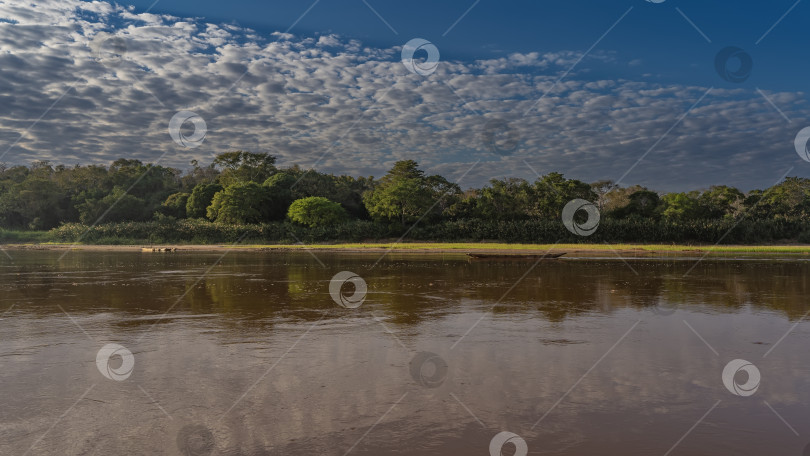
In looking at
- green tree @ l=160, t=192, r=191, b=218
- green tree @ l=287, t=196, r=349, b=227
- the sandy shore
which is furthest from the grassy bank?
green tree @ l=160, t=192, r=191, b=218

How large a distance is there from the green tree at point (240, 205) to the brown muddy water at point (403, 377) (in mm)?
53799

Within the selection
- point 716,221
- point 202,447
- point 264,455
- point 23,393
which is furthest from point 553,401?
point 716,221

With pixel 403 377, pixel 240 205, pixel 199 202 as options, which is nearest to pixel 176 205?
pixel 199 202

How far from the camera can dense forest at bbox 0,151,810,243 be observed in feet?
190

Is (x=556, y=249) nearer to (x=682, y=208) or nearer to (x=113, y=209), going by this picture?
(x=682, y=208)

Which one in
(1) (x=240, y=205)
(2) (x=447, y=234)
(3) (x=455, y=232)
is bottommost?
(1) (x=240, y=205)

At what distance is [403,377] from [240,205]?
210 feet

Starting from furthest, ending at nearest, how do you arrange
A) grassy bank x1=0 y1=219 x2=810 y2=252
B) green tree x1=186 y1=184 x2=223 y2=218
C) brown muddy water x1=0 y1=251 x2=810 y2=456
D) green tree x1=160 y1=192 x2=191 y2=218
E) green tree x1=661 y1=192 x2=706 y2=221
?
green tree x1=160 y1=192 x2=191 y2=218
green tree x1=186 y1=184 x2=223 y2=218
green tree x1=661 y1=192 x2=706 y2=221
grassy bank x1=0 y1=219 x2=810 y2=252
brown muddy water x1=0 y1=251 x2=810 y2=456

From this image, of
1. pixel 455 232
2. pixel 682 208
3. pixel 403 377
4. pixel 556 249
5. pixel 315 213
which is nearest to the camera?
pixel 403 377

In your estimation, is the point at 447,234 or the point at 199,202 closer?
the point at 447,234

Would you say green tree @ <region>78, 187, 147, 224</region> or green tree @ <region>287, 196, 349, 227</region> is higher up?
green tree @ <region>287, 196, 349, 227</region>

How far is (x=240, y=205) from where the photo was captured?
222 feet

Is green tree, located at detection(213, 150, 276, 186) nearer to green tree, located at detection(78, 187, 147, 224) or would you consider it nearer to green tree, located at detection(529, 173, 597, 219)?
green tree, located at detection(78, 187, 147, 224)

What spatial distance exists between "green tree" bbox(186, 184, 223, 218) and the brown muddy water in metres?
62.3
